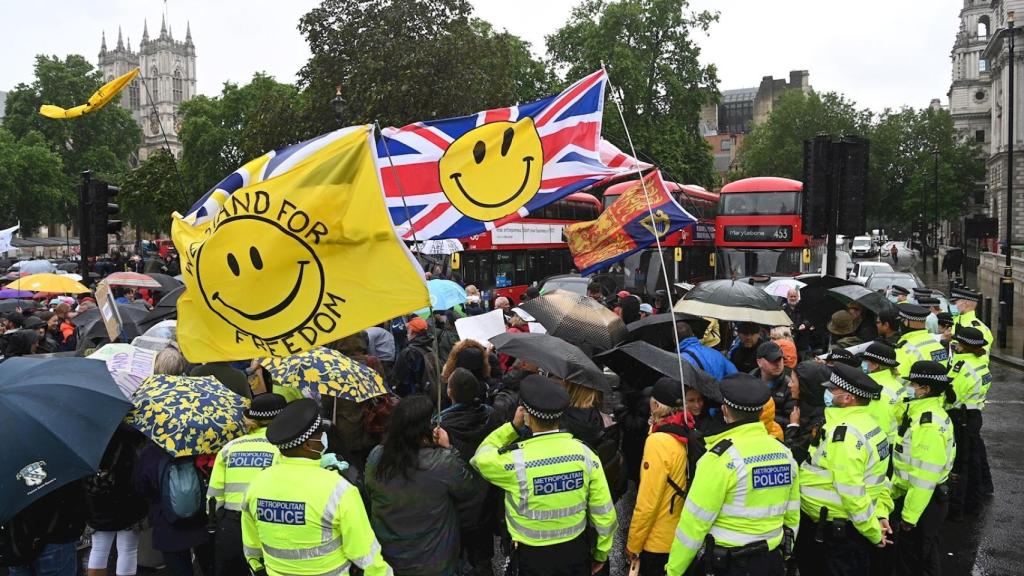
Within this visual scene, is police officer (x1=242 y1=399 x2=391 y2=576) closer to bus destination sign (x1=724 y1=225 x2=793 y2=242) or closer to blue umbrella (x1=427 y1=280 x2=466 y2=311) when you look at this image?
blue umbrella (x1=427 y1=280 x2=466 y2=311)

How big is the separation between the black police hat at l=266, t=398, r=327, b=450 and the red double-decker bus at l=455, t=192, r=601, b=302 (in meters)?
16.6

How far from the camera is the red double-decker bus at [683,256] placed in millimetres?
22016

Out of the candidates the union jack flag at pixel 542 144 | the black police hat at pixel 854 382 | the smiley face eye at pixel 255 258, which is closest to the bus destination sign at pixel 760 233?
the union jack flag at pixel 542 144

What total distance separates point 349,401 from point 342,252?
1.23 meters

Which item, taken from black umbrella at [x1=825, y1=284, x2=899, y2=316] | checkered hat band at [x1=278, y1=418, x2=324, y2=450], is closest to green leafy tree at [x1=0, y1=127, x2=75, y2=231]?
black umbrella at [x1=825, y1=284, x2=899, y2=316]

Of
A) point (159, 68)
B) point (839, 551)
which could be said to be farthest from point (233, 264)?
point (159, 68)

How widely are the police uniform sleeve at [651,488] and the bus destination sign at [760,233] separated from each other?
19091 mm

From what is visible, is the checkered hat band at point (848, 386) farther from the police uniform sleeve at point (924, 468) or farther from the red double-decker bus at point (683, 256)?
the red double-decker bus at point (683, 256)

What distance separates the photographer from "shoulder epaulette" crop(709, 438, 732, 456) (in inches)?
149

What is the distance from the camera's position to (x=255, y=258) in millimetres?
4461

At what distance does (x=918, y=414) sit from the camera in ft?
17.1

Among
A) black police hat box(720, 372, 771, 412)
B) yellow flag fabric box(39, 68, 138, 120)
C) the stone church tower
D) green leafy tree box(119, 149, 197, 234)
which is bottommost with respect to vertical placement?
black police hat box(720, 372, 771, 412)

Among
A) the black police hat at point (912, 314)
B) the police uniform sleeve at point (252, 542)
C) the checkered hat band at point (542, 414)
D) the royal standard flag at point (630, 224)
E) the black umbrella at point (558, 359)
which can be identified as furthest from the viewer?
the royal standard flag at point (630, 224)

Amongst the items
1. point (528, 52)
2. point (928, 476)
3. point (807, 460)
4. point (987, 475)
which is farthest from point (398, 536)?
point (528, 52)
